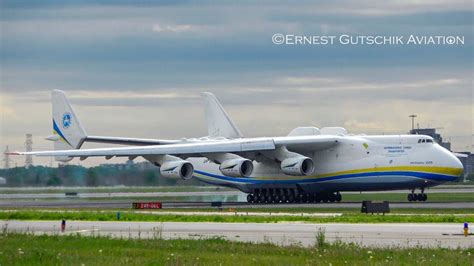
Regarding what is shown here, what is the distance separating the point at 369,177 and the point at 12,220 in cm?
2544

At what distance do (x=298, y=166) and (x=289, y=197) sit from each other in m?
4.02

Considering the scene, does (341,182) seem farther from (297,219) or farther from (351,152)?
(297,219)

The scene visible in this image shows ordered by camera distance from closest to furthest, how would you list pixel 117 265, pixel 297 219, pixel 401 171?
1. pixel 117 265
2. pixel 297 219
3. pixel 401 171

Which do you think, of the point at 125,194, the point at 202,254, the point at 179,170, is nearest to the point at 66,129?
the point at 125,194

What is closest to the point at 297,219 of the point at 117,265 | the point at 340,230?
the point at 340,230

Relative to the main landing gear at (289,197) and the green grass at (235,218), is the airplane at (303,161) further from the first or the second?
the green grass at (235,218)

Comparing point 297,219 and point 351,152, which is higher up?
point 351,152

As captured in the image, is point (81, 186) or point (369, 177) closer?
point (369, 177)

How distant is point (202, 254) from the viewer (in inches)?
997

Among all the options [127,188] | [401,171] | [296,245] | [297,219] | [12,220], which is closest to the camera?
[296,245]

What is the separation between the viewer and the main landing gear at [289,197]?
6856 cm

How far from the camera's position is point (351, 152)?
65.9 meters

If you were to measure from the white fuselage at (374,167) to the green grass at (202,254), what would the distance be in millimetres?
35088

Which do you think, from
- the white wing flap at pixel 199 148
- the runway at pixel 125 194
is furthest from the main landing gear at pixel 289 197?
the runway at pixel 125 194
